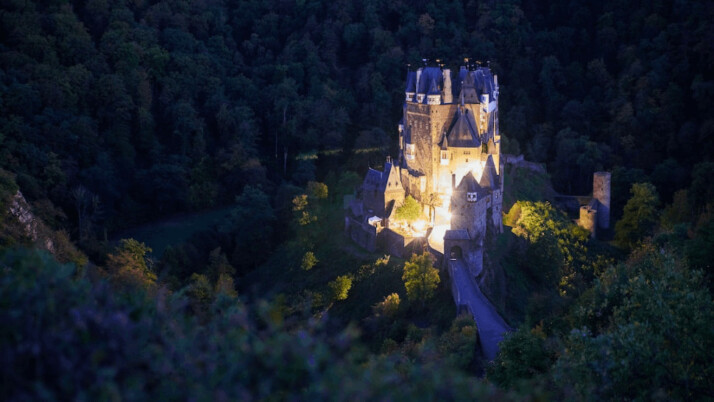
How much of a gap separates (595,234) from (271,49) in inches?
1186

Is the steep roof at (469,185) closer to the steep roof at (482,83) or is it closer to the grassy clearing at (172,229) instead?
the steep roof at (482,83)

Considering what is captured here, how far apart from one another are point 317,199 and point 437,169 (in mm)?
7363

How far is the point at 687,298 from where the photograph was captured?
16156 millimetres

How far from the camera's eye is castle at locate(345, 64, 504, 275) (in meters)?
32.0

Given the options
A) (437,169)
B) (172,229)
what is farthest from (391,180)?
(172,229)

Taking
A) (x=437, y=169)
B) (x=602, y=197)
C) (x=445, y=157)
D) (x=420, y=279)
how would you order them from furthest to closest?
(x=602, y=197) < (x=437, y=169) < (x=445, y=157) < (x=420, y=279)

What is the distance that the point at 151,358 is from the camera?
9.31 metres

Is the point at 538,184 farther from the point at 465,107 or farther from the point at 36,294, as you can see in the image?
the point at 36,294

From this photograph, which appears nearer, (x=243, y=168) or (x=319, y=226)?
(x=319, y=226)

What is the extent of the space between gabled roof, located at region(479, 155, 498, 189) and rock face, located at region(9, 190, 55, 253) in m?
17.4

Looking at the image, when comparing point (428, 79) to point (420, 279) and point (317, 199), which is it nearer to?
point (317, 199)

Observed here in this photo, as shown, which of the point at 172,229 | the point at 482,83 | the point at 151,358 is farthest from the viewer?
the point at 172,229

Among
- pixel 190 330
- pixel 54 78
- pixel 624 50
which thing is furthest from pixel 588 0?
pixel 190 330

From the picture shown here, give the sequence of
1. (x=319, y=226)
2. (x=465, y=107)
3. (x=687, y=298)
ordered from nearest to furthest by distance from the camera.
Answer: (x=687, y=298), (x=465, y=107), (x=319, y=226)
